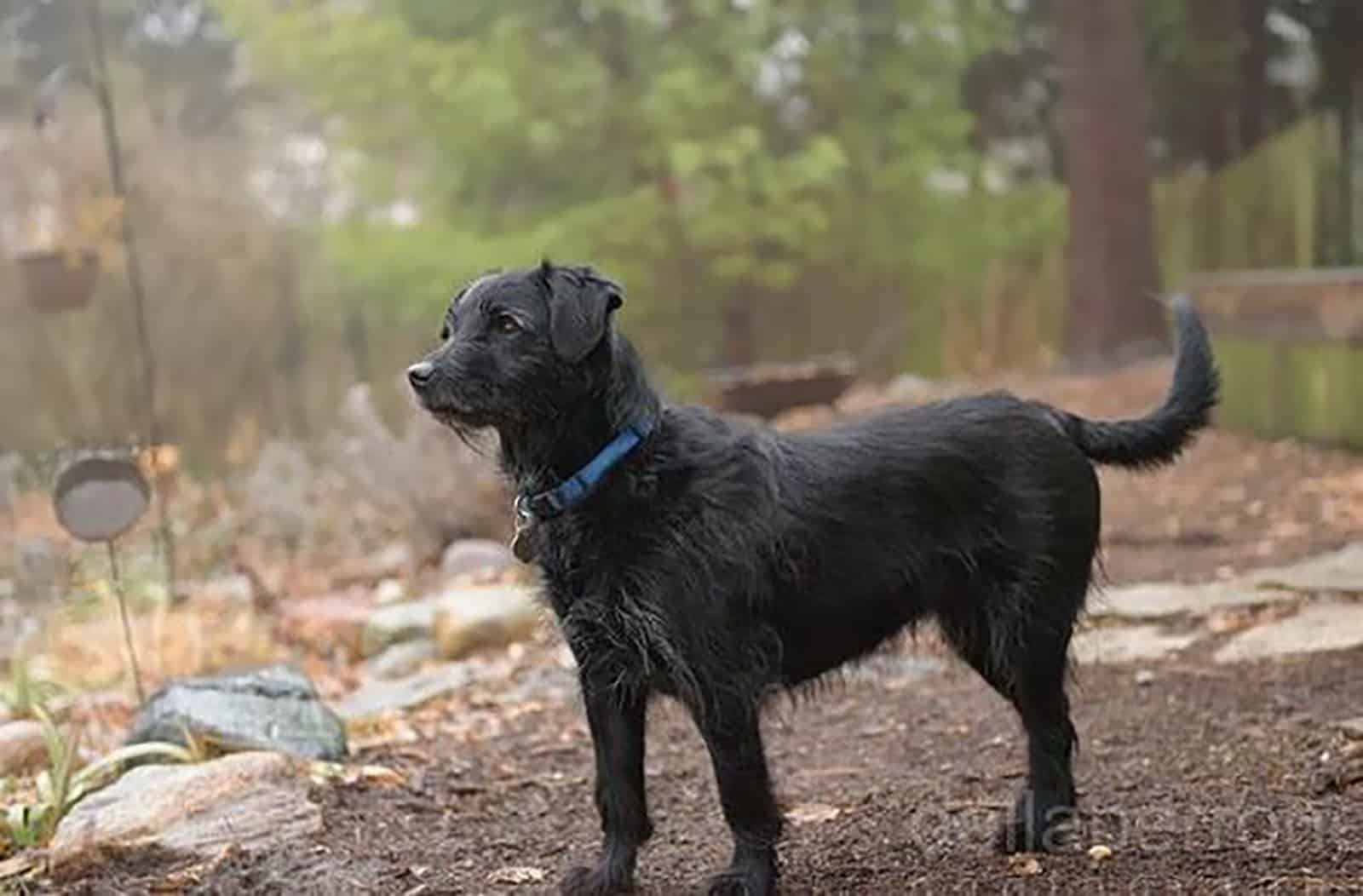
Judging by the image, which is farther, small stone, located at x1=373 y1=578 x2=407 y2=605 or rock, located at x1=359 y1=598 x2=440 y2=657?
small stone, located at x1=373 y1=578 x2=407 y2=605

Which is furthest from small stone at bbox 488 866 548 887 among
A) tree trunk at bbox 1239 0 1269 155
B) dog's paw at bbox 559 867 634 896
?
tree trunk at bbox 1239 0 1269 155

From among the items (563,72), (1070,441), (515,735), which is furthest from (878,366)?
(1070,441)

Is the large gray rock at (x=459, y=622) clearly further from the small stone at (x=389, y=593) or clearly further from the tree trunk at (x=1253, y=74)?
the tree trunk at (x=1253, y=74)

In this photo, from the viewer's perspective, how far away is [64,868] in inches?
155

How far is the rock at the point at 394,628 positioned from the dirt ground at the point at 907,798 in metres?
0.85

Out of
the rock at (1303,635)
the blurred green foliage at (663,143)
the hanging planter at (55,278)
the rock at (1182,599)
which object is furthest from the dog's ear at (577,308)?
the blurred green foliage at (663,143)

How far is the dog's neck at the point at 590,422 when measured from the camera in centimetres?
346

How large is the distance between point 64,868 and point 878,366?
542 inches

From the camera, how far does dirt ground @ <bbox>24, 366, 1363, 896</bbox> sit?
3547 mm

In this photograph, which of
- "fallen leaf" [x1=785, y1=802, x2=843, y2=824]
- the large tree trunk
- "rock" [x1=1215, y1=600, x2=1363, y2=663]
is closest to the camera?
"fallen leaf" [x1=785, y1=802, x2=843, y2=824]

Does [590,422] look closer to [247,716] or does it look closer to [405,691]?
[247,716]

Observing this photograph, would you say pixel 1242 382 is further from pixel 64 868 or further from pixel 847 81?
pixel 64 868

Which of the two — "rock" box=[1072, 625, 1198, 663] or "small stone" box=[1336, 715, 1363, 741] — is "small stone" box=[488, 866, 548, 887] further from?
"rock" box=[1072, 625, 1198, 663]

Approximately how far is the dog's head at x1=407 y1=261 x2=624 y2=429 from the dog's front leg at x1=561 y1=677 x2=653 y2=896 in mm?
595
